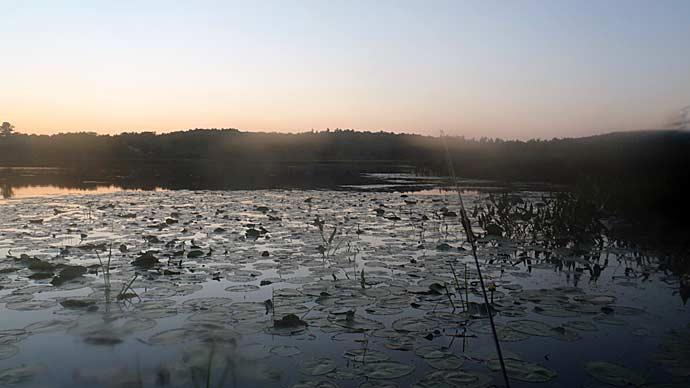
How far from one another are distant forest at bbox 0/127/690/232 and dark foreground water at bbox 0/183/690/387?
1.69 meters

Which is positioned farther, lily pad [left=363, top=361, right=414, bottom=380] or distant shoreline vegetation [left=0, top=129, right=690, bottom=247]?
distant shoreline vegetation [left=0, top=129, right=690, bottom=247]

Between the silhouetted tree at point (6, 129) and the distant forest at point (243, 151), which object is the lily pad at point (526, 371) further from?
the silhouetted tree at point (6, 129)

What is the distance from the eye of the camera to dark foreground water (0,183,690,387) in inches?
135

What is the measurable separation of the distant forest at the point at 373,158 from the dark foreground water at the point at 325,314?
1691 mm

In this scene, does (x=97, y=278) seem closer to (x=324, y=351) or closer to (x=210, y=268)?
(x=210, y=268)

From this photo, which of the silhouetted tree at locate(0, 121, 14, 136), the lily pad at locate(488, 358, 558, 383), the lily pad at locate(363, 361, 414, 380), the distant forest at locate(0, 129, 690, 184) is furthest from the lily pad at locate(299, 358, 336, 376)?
the silhouetted tree at locate(0, 121, 14, 136)

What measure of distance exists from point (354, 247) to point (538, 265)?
293 cm

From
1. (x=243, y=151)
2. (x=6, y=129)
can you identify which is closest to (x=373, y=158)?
(x=243, y=151)

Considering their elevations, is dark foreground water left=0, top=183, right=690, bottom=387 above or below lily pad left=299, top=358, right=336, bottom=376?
above

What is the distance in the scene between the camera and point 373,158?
81.2 meters

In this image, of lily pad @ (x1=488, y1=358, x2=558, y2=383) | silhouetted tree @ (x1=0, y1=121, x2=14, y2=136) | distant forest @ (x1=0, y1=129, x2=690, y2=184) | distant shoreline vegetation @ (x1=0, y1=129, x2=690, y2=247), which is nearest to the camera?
lily pad @ (x1=488, y1=358, x2=558, y2=383)

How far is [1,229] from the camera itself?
9.55 metres

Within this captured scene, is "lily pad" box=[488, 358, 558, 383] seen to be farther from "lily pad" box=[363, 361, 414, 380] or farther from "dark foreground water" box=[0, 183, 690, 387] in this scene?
"lily pad" box=[363, 361, 414, 380]

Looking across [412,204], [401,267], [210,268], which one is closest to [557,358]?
[401,267]
